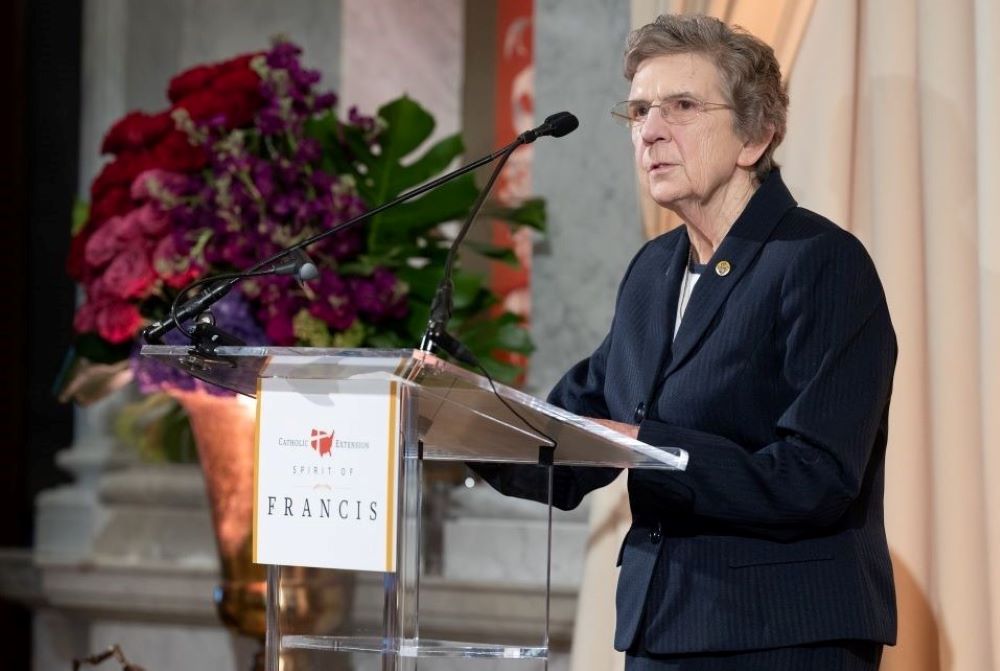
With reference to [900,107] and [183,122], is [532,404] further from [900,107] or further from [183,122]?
[183,122]

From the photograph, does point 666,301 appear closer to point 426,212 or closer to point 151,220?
point 426,212

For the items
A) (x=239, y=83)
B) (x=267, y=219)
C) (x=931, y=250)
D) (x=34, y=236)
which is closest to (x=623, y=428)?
(x=931, y=250)

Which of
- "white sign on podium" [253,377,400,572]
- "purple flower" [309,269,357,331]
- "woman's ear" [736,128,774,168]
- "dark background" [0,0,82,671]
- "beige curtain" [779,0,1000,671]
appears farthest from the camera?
"dark background" [0,0,82,671]

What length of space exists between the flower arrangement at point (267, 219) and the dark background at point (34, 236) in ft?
3.49

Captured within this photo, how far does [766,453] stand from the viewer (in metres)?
1.78

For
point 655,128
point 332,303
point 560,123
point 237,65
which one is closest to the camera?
point 560,123

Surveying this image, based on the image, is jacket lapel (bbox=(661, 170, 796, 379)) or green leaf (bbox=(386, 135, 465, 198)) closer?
jacket lapel (bbox=(661, 170, 796, 379))

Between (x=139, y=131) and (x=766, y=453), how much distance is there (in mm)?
2016

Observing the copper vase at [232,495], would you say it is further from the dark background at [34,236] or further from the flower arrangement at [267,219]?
the dark background at [34,236]

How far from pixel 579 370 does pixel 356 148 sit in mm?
1333

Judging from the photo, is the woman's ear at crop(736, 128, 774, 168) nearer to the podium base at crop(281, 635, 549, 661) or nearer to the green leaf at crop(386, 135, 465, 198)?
the podium base at crop(281, 635, 549, 661)

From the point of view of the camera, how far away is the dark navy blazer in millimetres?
1767

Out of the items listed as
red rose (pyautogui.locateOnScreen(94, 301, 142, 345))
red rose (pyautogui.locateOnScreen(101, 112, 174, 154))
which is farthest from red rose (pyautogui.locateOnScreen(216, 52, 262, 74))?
red rose (pyautogui.locateOnScreen(94, 301, 142, 345))

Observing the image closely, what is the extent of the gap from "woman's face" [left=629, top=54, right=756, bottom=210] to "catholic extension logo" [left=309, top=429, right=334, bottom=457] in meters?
0.64
